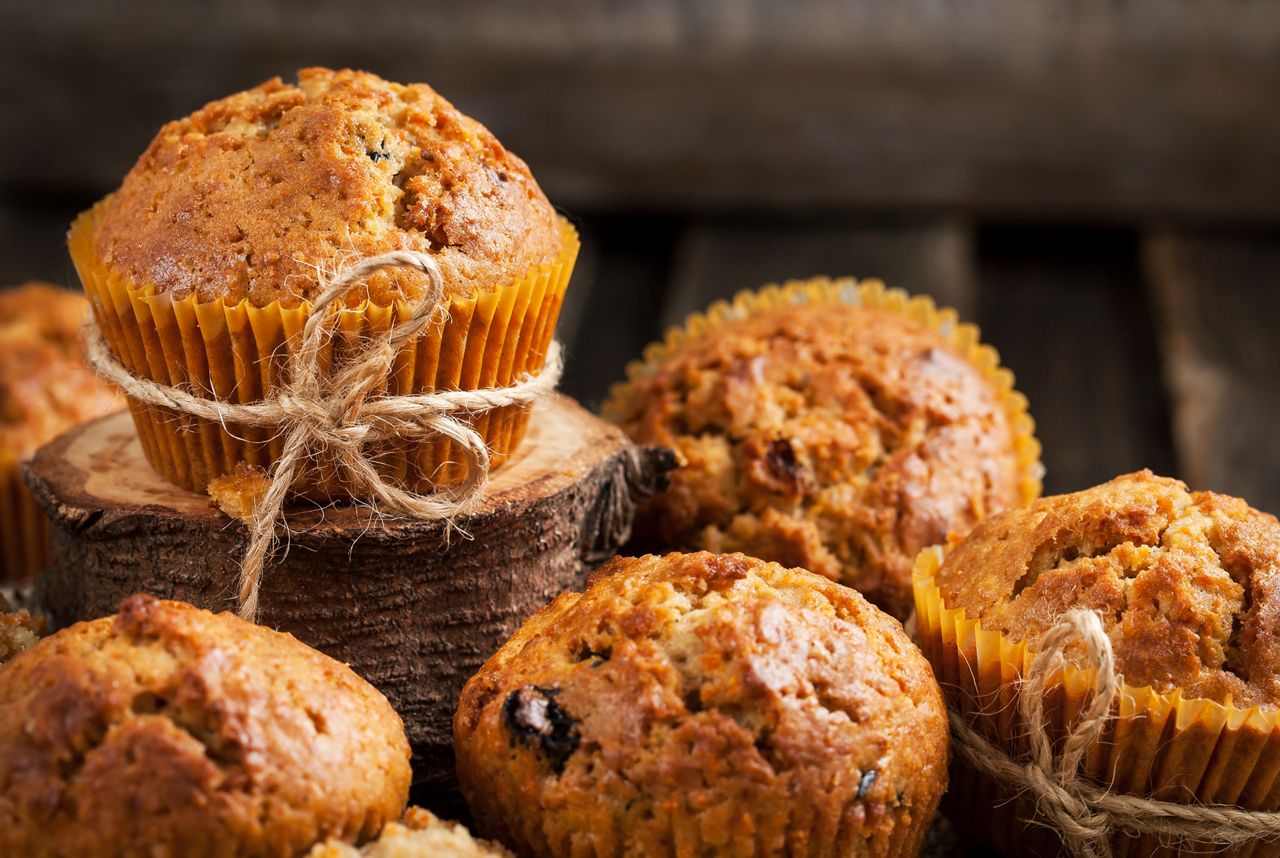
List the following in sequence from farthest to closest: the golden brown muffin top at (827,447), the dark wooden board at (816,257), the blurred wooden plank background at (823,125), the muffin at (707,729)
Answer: the blurred wooden plank background at (823,125) → the dark wooden board at (816,257) → the golden brown muffin top at (827,447) → the muffin at (707,729)

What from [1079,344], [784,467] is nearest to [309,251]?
[784,467]

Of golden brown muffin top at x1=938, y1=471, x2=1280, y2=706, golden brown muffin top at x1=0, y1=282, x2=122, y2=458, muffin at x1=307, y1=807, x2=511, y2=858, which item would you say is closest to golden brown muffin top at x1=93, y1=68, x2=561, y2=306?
muffin at x1=307, y1=807, x2=511, y2=858

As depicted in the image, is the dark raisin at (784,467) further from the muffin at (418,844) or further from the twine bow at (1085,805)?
the muffin at (418,844)

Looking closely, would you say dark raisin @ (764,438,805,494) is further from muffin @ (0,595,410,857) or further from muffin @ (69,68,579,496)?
muffin @ (0,595,410,857)

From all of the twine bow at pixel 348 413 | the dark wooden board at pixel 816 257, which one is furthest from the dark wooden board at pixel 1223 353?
the twine bow at pixel 348 413

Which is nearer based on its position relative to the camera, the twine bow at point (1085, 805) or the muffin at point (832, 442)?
the twine bow at point (1085, 805)

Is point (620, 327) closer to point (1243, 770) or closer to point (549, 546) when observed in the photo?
point (549, 546)
